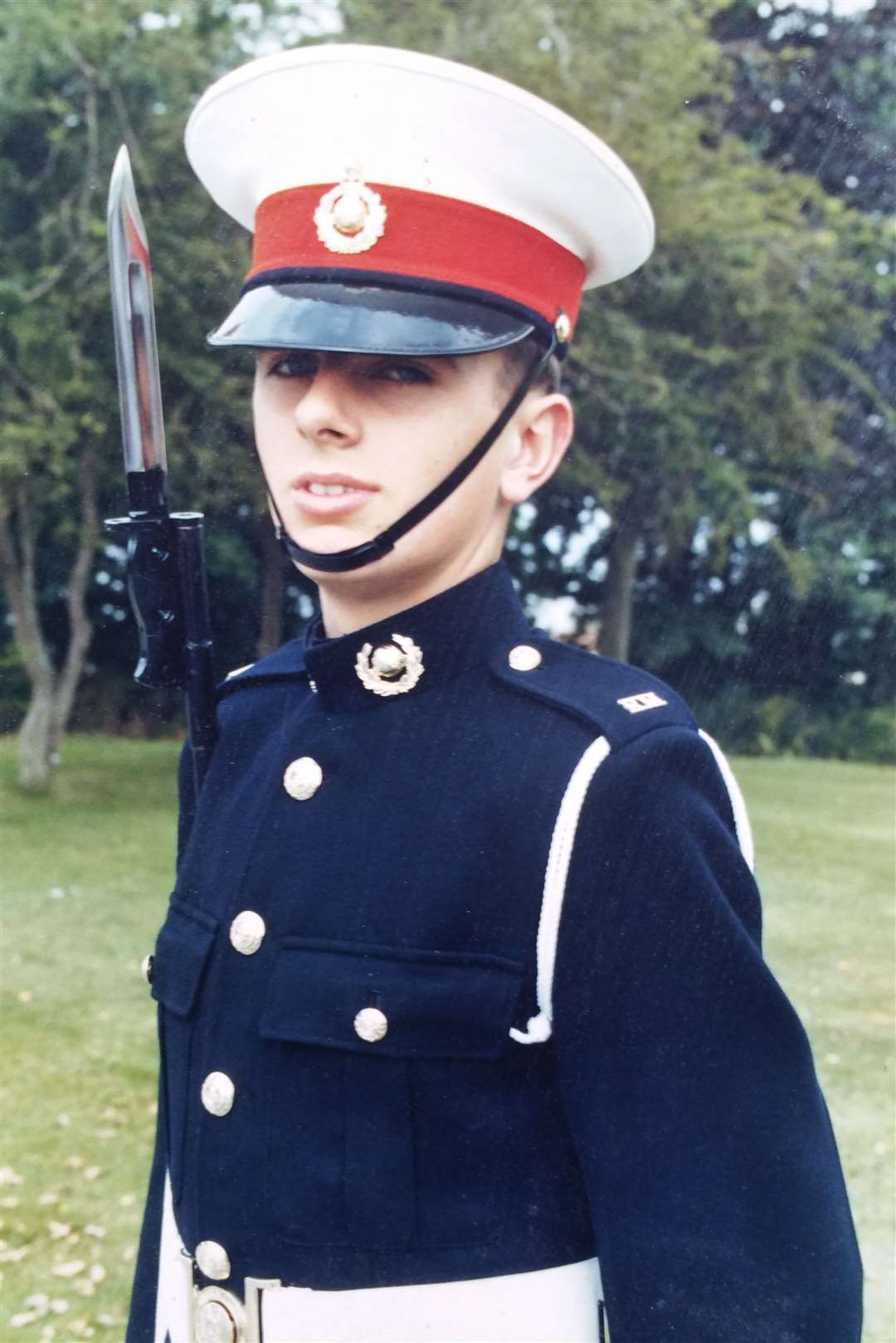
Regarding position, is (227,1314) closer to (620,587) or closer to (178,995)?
(178,995)

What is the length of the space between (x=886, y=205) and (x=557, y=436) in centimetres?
712

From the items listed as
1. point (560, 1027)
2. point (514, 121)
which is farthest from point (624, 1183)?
point (514, 121)

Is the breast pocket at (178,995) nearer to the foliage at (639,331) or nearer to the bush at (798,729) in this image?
the foliage at (639,331)

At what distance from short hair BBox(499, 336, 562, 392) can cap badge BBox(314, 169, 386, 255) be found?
171 mm

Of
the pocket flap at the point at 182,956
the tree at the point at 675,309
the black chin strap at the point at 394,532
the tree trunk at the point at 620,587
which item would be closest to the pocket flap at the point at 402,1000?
the pocket flap at the point at 182,956

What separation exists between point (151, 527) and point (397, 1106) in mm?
668

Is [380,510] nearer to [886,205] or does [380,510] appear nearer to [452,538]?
[452,538]

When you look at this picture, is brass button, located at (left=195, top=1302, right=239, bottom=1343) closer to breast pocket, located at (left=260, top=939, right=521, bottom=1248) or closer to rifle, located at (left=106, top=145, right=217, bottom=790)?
breast pocket, located at (left=260, top=939, right=521, bottom=1248)

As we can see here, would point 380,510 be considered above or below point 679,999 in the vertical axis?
above

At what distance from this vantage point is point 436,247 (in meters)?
1.34

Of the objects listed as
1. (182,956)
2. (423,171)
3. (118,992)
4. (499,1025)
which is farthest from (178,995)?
(118,992)

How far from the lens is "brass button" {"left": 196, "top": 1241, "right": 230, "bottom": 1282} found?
1299 millimetres

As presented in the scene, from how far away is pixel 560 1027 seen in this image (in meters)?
1.20

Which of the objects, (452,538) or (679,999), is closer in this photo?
(679,999)
